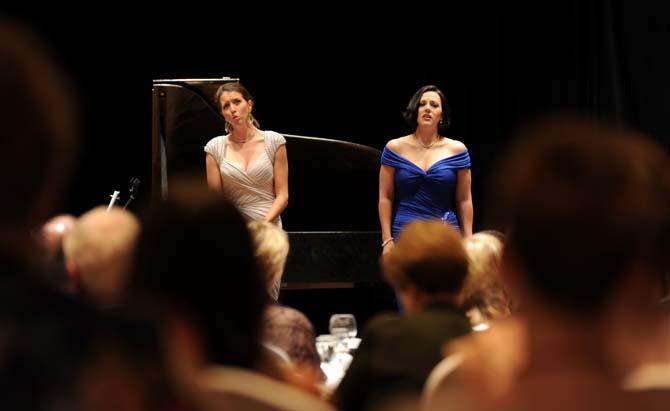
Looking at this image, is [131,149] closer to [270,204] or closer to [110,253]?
[270,204]

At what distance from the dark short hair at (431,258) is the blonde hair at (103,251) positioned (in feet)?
2.04

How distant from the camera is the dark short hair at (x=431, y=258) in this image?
7.54 ft

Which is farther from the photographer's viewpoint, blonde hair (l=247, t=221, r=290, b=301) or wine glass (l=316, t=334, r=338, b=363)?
wine glass (l=316, t=334, r=338, b=363)

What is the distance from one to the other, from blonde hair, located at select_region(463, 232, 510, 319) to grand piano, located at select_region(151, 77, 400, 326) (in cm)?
324

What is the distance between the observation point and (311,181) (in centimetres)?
671

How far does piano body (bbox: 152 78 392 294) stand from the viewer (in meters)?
6.08

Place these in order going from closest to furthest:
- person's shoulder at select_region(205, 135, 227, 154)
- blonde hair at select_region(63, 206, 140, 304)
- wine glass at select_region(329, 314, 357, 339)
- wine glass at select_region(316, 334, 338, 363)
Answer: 1. blonde hair at select_region(63, 206, 140, 304)
2. wine glass at select_region(316, 334, 338, 363)
3. wine glass at select_region(329, 314, 357, 339)
4. person's shoulder at select_region(205, 135, 227, 154)

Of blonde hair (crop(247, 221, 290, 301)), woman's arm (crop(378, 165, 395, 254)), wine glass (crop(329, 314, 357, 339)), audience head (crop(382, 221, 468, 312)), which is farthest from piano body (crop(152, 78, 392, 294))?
audience head (crop(382, 221, 468, 312))

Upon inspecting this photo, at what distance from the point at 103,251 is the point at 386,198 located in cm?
369

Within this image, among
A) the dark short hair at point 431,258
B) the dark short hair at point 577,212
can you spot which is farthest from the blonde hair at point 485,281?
the dark short hair at point 577,212

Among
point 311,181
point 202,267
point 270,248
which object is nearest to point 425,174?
point 311,181

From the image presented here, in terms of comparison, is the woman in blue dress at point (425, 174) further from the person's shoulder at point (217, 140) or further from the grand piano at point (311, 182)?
the person's shoulder at point (217, 140)

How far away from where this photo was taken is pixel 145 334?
898mm

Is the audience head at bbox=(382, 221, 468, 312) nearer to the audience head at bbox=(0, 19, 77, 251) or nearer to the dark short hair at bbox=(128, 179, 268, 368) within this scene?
the dark short hair at bbox=(128, 179, 268, 368)
